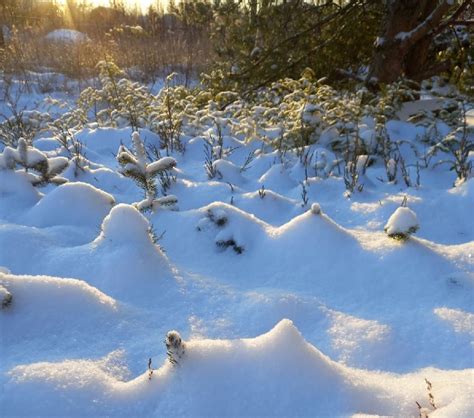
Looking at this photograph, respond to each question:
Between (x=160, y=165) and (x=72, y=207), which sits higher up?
(x=160, y=165)

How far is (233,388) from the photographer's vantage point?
977mm

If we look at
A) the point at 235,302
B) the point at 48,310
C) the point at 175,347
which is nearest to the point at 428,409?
the point at 175,347

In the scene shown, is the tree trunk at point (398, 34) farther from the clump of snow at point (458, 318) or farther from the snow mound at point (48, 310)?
the snow mound at point (48, 310)

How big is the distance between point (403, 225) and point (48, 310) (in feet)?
4.45

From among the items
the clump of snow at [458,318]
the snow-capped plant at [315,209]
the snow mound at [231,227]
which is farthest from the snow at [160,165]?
the clump of snow at [458,318]

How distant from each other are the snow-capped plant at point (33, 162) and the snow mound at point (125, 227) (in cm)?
97

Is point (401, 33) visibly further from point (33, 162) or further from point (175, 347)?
point (175, 347)

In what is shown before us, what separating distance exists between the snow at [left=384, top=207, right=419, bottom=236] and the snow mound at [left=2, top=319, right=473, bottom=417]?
0.76m

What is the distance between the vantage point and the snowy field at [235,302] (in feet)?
3.24

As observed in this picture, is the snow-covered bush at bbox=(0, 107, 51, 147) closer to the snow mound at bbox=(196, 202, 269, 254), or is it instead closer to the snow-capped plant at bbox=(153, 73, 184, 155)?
the snow-capped plant at bbox=(153, 73, 184, 155)

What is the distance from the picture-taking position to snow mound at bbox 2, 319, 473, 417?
953 millimetres

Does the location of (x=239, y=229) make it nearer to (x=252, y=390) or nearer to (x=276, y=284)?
(x=276, y=284)

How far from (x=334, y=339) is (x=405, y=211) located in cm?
72

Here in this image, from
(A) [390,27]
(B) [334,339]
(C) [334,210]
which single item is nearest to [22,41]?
(A) [390,27]
